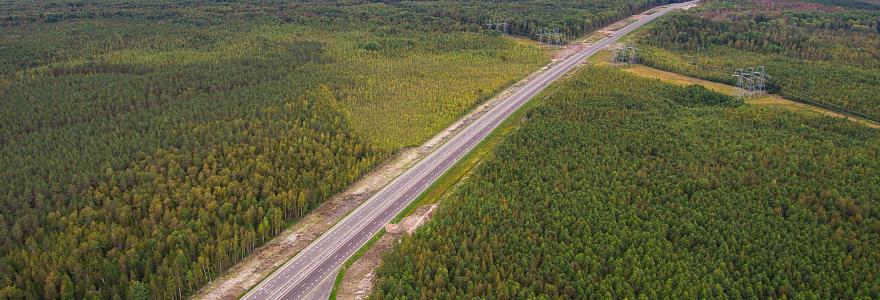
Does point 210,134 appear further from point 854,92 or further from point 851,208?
point 854,92

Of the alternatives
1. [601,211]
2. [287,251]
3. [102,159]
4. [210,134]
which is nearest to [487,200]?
[601,211]

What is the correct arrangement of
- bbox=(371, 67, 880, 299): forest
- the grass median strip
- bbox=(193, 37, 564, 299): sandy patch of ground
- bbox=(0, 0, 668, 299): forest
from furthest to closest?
1. the grass median strip
2. bbox=(193, 37, 564, 299): sandy patch of ground
3. bbox=(0, 0, 668, 299): forest
4. bbox=(371, 67, 880, 299): forest

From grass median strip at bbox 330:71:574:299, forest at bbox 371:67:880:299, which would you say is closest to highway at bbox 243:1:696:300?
grass median strip at bbox 330:71:574:299

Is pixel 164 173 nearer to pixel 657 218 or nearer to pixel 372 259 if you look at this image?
pixel 372 259

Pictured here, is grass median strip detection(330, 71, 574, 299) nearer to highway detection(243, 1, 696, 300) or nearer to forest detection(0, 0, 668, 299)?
highway detection(243, 1, 696, 300)

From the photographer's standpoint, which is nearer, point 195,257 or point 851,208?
point 195,257

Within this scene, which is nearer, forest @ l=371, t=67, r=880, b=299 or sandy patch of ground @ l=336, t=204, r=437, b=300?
forest @ l=371, t=67, r=880, b=299

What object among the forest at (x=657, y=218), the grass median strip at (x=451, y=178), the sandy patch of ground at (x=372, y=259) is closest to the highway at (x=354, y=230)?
the grass median strip at (x=451, y=178)
